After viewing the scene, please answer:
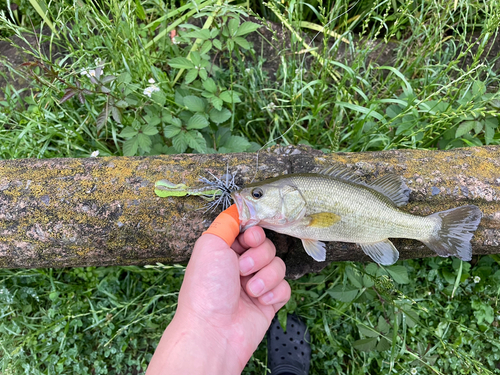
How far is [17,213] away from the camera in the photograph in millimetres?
2406

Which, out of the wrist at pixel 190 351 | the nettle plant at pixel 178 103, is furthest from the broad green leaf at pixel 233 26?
the wrist at pixel 190 351

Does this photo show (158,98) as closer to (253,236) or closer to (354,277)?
(253,236)

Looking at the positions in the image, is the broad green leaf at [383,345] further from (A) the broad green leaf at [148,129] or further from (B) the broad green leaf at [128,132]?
(B) the broad green leaf at [128,132]

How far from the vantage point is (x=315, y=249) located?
2416mm

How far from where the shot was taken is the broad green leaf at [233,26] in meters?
2.88

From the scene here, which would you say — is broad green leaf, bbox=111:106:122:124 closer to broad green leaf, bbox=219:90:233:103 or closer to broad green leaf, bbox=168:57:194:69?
broad green leaf, bbox=168:57:194:69

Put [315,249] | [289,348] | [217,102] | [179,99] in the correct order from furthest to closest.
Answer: [289,348], [179,99], [217,102], [315,249]

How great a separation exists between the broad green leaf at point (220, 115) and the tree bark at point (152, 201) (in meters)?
0.52

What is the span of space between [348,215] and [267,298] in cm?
91

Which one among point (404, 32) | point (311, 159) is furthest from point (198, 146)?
point (404, 32)

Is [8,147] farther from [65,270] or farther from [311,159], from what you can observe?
[311,159]

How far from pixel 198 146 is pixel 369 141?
1.77 m

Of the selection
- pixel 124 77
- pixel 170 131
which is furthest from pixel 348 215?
pixel 124 77

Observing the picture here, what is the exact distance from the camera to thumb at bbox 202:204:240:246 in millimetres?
2107
